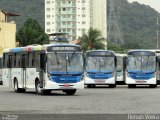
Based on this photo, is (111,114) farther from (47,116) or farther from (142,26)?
(142,26)

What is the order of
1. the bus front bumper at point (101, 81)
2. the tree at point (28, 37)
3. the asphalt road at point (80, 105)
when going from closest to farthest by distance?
the asphalt road at point (80, 105) < the bus front bumper at point (101, 81) < the tree at point (28, 37)

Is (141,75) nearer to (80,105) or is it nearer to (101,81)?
(101,81)

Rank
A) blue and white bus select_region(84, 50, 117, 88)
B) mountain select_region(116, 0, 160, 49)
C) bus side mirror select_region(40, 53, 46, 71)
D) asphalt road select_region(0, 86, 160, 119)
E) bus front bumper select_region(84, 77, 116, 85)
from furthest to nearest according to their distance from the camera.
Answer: mountain select_region(116, 0, 160, 49) → blue and white bus select_region(84, 50, 117, 88) → bus front bumper select_region(84, 77, 116, 85) → bus side mirror select_region(40, 53, 46, 71) → asphalt road select_region(0, 86, 160, 119)

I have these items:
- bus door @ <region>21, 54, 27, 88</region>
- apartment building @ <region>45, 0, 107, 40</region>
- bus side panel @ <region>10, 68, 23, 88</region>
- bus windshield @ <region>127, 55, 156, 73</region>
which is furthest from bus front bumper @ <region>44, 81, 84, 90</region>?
apartment building @ <region>45, 0, 107, 40</region>

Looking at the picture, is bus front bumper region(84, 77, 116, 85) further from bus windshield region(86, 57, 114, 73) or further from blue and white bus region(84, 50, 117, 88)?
bus windshield region(86, 57, 114, 73)

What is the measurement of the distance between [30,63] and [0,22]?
5122cm

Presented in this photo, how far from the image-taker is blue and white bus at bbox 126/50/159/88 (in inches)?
1817

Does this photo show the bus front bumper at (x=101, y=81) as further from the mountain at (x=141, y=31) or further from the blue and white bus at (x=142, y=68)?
the mountain at (x=141, y=31)

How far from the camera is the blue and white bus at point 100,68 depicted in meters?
46.2

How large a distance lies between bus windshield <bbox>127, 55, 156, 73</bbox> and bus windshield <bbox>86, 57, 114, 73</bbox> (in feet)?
4.82

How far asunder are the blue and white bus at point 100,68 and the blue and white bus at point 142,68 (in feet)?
4.14

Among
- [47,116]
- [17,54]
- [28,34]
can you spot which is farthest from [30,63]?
[28,34]

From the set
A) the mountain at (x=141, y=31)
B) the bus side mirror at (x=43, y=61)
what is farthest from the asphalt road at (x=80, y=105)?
the mountain at (x=141, y=31)

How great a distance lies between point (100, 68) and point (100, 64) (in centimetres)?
30
